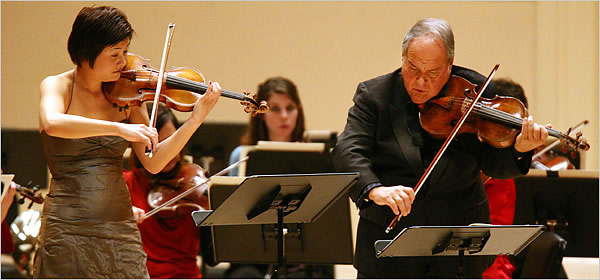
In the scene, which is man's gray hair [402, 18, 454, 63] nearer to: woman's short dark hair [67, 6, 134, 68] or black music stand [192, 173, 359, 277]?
black music stand [192, 173, 359, 277]

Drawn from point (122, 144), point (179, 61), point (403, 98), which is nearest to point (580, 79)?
point (179, 61)

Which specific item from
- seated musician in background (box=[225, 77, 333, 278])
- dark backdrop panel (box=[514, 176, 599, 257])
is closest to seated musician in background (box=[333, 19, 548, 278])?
dark backdrop panel (box=[514, 176, 599, 257])

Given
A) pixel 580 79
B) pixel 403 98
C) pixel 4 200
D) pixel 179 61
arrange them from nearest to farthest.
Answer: pixel 403 98, pixel 4 200, pixel 580 79, pixel 179 61

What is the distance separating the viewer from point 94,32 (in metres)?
1.91

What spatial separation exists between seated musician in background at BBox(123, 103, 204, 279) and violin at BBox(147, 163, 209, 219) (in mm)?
11

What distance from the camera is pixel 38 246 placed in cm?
199

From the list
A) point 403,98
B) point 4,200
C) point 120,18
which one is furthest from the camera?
point 4,200

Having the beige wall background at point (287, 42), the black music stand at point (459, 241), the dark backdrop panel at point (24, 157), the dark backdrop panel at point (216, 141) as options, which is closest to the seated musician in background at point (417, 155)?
the black music stand at point (459, 241)

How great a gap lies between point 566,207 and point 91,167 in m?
1.71

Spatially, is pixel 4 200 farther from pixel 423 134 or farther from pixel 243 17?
pixel 243 17

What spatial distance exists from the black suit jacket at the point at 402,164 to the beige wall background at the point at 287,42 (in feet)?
9.58

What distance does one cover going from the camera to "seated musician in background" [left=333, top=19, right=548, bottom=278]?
6.54 ft

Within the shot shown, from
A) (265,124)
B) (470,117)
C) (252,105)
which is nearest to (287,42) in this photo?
(265,124)

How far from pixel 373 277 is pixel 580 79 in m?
3.17
